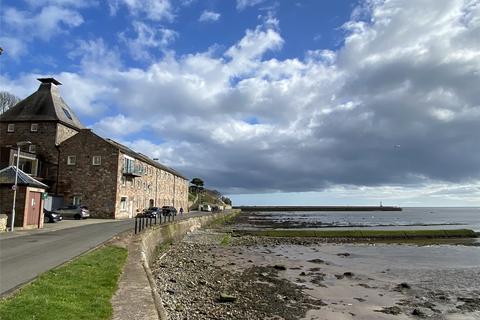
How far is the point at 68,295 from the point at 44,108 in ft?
161

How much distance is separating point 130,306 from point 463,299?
1472 cm

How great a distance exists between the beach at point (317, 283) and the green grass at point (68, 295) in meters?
2.10

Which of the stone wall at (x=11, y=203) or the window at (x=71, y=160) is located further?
the window at (x=71, y=160)

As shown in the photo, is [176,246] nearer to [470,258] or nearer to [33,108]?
[470,258]

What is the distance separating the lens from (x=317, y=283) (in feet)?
70.5

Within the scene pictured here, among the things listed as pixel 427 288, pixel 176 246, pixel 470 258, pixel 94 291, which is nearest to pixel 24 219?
pixel 176 246

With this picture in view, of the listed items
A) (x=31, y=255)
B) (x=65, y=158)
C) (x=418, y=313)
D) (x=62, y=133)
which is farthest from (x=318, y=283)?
(x=62, y=133)

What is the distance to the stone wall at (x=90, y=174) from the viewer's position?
167 feet

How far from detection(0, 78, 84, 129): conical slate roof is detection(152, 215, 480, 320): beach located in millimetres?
28928

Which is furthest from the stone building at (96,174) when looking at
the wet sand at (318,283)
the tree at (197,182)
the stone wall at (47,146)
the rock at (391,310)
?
the tree at (197,182)

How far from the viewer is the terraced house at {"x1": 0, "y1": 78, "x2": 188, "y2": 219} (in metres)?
50.9

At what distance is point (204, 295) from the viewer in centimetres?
1586

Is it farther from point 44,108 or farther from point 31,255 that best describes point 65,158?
point 31,255

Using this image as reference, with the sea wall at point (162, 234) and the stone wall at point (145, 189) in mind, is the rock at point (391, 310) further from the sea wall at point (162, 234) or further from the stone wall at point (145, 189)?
the stone wall at point (145, 189)
